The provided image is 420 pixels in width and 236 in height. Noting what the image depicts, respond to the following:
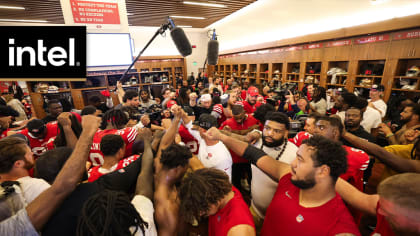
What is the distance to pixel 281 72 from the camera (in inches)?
283

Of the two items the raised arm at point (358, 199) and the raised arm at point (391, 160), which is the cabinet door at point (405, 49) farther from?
the raised arm at point (358, 199)

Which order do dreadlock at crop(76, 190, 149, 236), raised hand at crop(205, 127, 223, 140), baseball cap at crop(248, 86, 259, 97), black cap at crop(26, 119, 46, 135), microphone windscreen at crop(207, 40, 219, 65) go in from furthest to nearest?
baseball cap at crop(248, 86, 259, 97)
microphone windscreen at crop(207, 40, 219, 65)
black cap at crop(26, 119, 46, 135)
raised hand at crop(205, 127, 223, 140)
dreadlock at crop(76, 190, 149, 236)

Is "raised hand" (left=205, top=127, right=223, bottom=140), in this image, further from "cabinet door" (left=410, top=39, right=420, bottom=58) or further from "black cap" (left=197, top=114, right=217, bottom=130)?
"cabinet door" (left=410, top=39, right=420, bottom=58)

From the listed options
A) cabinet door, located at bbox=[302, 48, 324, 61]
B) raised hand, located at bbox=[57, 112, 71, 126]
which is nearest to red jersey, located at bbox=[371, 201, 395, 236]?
raised hand, located at bbox=[57, 112, 71, 126]

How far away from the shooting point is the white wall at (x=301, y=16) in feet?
13.3

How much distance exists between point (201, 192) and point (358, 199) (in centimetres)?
103

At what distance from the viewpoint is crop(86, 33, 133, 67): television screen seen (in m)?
2.12

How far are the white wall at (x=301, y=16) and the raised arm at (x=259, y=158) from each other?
16.5 feet

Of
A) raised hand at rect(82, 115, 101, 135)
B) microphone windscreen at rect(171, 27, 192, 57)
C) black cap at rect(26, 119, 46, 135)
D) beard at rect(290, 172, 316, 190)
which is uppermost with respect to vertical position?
microphone windscreen at rect(171, 27, 192, 57)

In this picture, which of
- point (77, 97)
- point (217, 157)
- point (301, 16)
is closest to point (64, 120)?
point (217, 157)

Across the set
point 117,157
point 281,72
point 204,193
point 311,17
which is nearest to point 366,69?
point 311,17

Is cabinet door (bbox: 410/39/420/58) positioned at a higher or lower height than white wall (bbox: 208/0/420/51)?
lower

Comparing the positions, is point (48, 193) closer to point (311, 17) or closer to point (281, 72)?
point (311, 17)

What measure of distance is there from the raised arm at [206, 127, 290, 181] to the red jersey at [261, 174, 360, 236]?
92 millimetres
